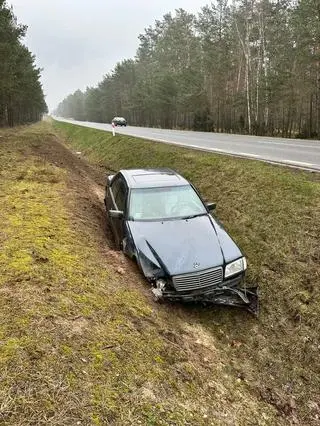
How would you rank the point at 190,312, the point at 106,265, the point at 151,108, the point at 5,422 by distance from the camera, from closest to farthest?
the point at 5,422, the point at 190,312, the point at 106,265, the point at 151,108

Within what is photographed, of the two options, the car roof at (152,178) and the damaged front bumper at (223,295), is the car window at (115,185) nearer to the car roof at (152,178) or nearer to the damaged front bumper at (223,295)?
the car roof at (152,178)

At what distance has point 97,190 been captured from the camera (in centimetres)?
1354

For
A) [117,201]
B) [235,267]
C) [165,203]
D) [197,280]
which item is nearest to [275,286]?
[235,267]

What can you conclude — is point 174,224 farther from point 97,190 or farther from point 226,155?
point 226,155

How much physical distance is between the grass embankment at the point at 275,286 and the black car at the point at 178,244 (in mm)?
437

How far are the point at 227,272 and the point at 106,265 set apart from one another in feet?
6.39

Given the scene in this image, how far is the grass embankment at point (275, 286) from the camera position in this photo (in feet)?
15.3

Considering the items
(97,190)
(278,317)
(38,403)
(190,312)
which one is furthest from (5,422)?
(97,190)

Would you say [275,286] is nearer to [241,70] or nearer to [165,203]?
[165,203]

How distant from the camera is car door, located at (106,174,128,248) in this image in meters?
7.22

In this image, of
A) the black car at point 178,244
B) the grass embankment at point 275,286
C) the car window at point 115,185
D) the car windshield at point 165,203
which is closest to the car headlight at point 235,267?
the black car at point 178,244

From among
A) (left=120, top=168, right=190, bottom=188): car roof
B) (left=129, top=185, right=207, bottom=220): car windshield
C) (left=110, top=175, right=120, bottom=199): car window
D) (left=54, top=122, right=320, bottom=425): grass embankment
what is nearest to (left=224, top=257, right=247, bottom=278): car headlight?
(left=54, top=122, right=320, bottom=425): grass embankment

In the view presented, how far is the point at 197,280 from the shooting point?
18.3ft

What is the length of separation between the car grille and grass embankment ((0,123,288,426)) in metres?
0.42
